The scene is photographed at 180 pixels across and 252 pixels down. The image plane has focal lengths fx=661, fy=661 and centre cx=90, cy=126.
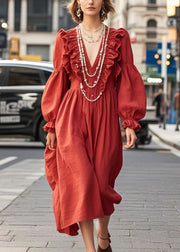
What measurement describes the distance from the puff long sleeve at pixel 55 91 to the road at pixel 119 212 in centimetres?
103

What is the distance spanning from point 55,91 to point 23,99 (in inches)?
364

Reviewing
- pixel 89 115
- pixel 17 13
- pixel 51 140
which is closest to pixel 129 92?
pixel 89 115

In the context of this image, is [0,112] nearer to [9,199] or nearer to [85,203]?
[9,199]

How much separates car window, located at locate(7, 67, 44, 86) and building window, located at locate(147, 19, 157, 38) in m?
49.4

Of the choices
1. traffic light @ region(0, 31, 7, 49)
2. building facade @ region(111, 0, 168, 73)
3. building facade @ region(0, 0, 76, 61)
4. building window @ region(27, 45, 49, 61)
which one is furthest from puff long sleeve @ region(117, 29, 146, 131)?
building facade @ region(111, 0, 168, 73)

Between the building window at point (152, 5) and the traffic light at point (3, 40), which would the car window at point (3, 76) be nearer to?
the traffic light at point (3, 40)

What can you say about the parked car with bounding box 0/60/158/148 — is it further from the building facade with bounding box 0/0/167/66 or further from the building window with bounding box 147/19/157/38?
the building window with bounding box 147/19/157/38

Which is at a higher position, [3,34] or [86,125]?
[3,34]

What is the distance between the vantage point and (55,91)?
159 inches

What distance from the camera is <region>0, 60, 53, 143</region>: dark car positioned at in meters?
13.2

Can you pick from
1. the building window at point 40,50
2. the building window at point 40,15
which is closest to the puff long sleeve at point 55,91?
the building window at point 40,15

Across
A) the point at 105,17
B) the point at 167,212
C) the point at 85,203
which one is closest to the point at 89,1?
the point at 105,17

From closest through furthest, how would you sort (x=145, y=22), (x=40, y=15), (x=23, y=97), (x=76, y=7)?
(x=76, y=7)
(x=23, y=97)
(x=40, y=15)
(x=145, y=22)

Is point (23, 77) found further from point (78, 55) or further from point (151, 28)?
point (151, 28)
